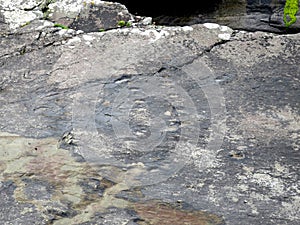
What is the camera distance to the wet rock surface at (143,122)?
57.5 inches

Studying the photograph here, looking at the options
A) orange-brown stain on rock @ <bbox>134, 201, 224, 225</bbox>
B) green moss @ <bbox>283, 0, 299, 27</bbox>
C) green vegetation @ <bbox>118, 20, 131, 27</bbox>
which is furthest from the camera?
green moss @ <bbox>283, 0, 299, 27</bbox>

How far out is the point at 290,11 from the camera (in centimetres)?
290

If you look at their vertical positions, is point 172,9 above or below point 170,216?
above

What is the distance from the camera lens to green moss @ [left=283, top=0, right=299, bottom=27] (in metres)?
2.89

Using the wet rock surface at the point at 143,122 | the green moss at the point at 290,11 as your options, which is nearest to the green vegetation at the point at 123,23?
the wet rock surface at the point at 143,122

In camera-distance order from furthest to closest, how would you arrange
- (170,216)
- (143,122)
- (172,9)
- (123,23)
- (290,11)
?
(172,9), (290,11), (123,23), (143,122), (170,216)

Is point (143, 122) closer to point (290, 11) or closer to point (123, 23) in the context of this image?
point (123, 23)

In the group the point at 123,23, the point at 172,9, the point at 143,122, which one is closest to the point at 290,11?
the point at 172,9

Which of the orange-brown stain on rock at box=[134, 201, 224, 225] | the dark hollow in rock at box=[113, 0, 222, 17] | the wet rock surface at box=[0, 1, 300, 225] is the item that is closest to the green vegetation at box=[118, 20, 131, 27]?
the wet rock surface at box=[0, 1, 300, 225]

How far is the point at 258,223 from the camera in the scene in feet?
4.46

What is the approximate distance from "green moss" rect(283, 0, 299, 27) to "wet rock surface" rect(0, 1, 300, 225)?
72cm

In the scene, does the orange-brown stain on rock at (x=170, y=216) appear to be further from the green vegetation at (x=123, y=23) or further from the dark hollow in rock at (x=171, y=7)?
the dark hollow in rock at (x=171, y=7)

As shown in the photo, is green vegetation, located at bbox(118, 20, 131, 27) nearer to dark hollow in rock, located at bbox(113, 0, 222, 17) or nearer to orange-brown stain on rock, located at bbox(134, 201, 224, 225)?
dark hollow in rock, located at bbox(113, 0, 222, 17)

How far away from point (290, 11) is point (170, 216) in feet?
6.24
